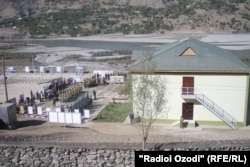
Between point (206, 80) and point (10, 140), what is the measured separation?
15.4 metres

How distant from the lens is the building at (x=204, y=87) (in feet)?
86.2

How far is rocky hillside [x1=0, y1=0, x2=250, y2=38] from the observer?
124938 millimetres

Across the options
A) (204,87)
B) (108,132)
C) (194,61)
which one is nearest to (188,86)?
(204,87)

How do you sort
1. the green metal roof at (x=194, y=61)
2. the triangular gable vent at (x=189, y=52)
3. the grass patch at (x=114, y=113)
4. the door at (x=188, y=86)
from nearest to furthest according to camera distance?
the green metal roof at (x=194, y=61) → the door at (x=188, y=86) → the triangular gable vent at (x=189, y=52) → the grass patch at (x=114, y=113)

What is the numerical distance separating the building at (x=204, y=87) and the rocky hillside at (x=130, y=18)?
96751 millimetres

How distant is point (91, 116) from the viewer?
3002 cm

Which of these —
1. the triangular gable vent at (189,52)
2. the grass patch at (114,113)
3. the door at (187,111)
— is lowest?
the grass patch at (114,113)

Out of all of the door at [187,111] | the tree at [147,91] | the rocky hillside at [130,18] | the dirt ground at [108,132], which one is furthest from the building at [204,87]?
the rocky hillside at [130,18]

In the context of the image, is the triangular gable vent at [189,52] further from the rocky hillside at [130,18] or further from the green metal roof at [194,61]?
the rocky hillside at [130,18]

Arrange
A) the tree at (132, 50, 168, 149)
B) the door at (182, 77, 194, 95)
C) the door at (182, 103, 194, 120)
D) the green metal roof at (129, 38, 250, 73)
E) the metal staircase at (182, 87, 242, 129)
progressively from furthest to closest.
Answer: the door at (182, 103, 194, 120), the door at (182, 77, 194, 95), the metal staircase at (182, 87, 242, 129), the green metal roof at (129, 38, 250, 73), the tree at (132, 50, 168, 149)

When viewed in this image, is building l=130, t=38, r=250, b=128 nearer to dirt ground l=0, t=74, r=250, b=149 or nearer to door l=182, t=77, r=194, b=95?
door l=182, t=77, r=194, b=95

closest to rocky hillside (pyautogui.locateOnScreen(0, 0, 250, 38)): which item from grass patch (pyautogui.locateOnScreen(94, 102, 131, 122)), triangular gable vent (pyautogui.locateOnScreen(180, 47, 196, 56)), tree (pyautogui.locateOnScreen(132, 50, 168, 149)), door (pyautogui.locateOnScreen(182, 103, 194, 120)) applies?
grass patch (pyautogui.locateOnScreen(94, 102, 131, 122))

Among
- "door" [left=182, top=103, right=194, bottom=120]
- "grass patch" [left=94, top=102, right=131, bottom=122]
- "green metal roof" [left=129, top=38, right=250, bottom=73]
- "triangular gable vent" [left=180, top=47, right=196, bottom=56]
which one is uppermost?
"triangular gable vent" [left=180, top=47, right=196, bottom=56]

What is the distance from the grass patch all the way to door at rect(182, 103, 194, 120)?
17.3 feet
